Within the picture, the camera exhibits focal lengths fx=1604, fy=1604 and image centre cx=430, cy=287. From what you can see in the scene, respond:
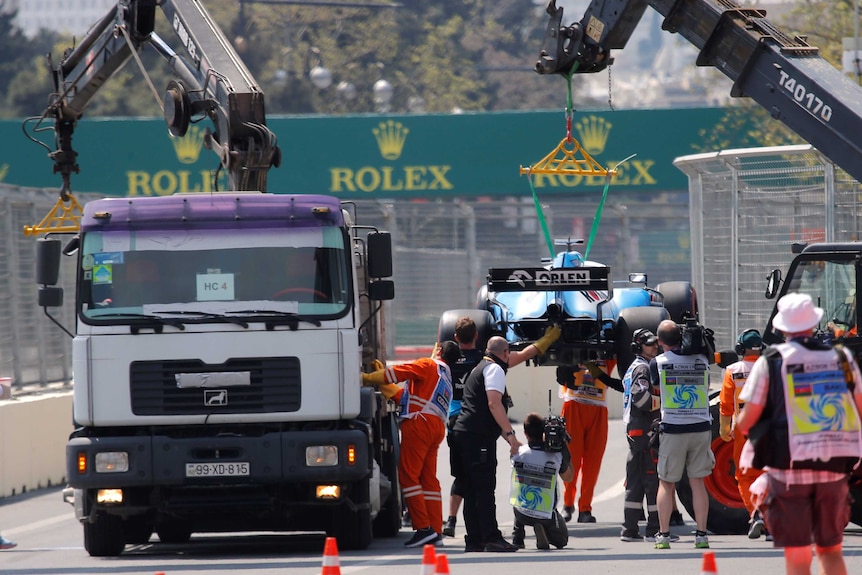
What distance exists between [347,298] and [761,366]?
13.4 feet

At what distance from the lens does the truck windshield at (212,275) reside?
11391mm

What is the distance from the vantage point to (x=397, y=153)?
114 ft

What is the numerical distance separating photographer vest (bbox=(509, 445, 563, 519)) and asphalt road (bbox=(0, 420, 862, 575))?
0.34 m

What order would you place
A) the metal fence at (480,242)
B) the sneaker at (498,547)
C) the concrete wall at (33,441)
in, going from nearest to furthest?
the sneaker at (498,547), the concrete wall at (33,441), the metal fence at (480,242)

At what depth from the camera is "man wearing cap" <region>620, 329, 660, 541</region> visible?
41.6ft

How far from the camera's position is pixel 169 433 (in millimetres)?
11469

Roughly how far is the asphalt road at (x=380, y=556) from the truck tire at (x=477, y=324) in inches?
65.8

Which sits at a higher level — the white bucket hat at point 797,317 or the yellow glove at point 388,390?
the white bucket hat at point 797,317

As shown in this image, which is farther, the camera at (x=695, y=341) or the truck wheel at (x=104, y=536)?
the camera at (x=695, y=341)

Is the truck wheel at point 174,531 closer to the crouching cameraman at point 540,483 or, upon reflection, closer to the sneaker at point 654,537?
the crouching cameraman at point 540,483

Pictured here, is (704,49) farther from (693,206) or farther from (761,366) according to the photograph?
(693,206)

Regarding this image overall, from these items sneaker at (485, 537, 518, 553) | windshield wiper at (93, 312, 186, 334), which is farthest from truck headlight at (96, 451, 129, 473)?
sneaker at (485, 537, 518, 553)

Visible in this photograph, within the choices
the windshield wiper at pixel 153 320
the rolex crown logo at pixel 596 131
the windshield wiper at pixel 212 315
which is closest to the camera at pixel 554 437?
the windshield wiper at pixel 212 315

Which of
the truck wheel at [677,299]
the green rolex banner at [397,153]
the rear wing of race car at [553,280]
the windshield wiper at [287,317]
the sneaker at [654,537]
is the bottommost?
the sneaker at [654,537]
